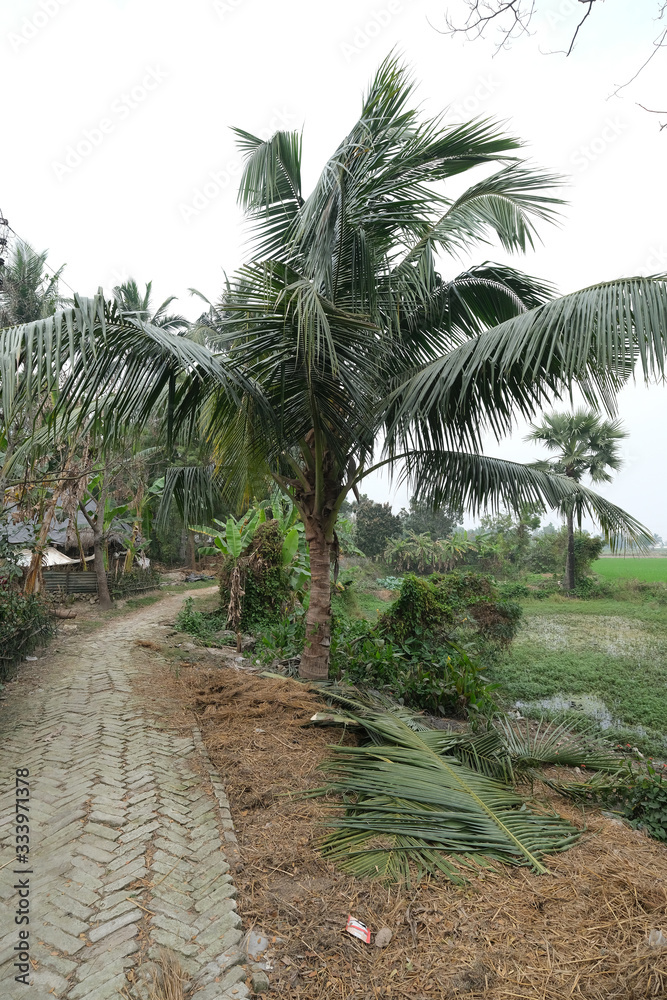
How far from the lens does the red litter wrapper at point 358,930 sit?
82.9 inches

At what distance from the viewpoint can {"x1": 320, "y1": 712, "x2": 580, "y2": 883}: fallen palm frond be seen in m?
2.55

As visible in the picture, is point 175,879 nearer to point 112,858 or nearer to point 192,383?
point 112,858

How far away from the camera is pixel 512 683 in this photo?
814cm

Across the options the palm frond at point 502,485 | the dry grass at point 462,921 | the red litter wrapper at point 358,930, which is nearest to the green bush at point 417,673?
the palm frond at point 502,485

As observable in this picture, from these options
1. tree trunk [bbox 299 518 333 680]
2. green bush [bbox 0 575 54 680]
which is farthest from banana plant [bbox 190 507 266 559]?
tree trunk [bbox 299 518 333 680]

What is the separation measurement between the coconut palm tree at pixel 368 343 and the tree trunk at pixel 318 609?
0.02 meters

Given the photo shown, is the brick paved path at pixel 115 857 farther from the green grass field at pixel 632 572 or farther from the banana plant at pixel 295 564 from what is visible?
the green grass field at pixel 632 572

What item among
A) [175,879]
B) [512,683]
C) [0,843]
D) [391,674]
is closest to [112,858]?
[175,879]

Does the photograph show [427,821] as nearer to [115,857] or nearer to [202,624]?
[115,857]

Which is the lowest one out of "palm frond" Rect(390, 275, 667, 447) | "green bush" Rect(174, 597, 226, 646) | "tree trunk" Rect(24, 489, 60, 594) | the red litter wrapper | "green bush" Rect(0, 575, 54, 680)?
"green bush" Rect(174, 597, 226, 646)

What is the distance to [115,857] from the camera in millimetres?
2588

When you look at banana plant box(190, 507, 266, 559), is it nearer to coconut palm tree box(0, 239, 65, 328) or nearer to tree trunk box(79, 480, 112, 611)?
tree trunk box(79, 480, 112, 611)

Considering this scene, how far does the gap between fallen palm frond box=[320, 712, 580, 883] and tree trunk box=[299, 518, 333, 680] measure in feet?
6.58

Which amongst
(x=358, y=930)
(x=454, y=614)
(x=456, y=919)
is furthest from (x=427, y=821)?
(x=454, y=614)
